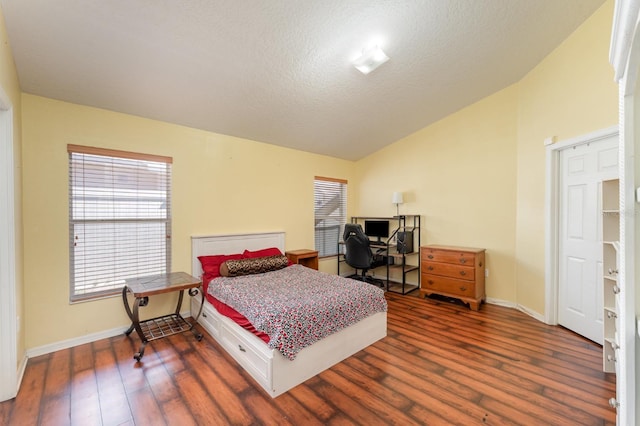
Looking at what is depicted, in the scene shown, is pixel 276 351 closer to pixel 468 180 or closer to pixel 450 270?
pixel 450 270

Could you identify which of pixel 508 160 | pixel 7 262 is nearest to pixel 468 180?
pixel 508 160

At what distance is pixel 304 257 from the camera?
14.0 feet

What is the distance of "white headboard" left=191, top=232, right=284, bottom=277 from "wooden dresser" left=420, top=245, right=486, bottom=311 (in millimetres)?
2273

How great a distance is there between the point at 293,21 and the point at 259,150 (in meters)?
2.16

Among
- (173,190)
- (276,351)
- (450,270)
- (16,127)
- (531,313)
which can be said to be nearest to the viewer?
(276,351)

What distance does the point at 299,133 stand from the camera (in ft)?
13.3

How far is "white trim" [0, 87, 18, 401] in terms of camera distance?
6.05 ft

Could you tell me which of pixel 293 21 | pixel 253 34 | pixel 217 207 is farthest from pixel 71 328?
pixel 293 21

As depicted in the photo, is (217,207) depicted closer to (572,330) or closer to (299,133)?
(299,133)

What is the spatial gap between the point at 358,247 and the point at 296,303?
7.17ft

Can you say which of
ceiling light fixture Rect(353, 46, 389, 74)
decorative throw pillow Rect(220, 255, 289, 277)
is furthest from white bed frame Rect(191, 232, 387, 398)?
ceiling light fixture Rect(353, 46, 389, 74)

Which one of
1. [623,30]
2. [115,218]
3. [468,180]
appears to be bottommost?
[115,218]

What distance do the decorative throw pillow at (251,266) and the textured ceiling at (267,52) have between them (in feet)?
5.76

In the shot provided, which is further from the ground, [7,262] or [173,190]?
[173,190]
